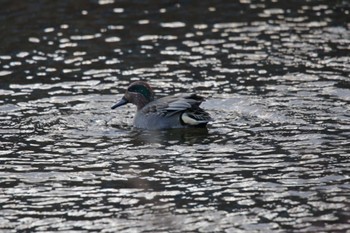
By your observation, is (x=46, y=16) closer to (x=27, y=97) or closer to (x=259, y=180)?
(x=27, y=97)

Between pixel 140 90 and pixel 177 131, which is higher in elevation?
pixel 140 90

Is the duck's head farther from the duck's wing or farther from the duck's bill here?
the duck's wing

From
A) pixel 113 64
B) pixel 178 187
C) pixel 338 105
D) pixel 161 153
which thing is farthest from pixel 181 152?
pixel 113 64

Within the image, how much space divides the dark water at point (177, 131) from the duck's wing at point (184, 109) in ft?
0.66

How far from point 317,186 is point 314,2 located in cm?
1144

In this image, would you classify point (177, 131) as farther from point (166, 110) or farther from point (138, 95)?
point (138, 95)

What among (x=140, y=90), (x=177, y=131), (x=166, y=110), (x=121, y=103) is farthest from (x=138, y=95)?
(x=177, y=131)

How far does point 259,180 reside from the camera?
1255 cm

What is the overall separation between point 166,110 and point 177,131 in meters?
0.36

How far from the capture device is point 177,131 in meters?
15.8

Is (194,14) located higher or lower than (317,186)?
higher

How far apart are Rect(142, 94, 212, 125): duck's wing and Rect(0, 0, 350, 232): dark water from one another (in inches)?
7.9

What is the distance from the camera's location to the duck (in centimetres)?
1557

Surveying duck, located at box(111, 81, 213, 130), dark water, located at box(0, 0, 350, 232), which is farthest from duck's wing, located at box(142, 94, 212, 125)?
dark water, located at box(0, 0, 350, 232)
